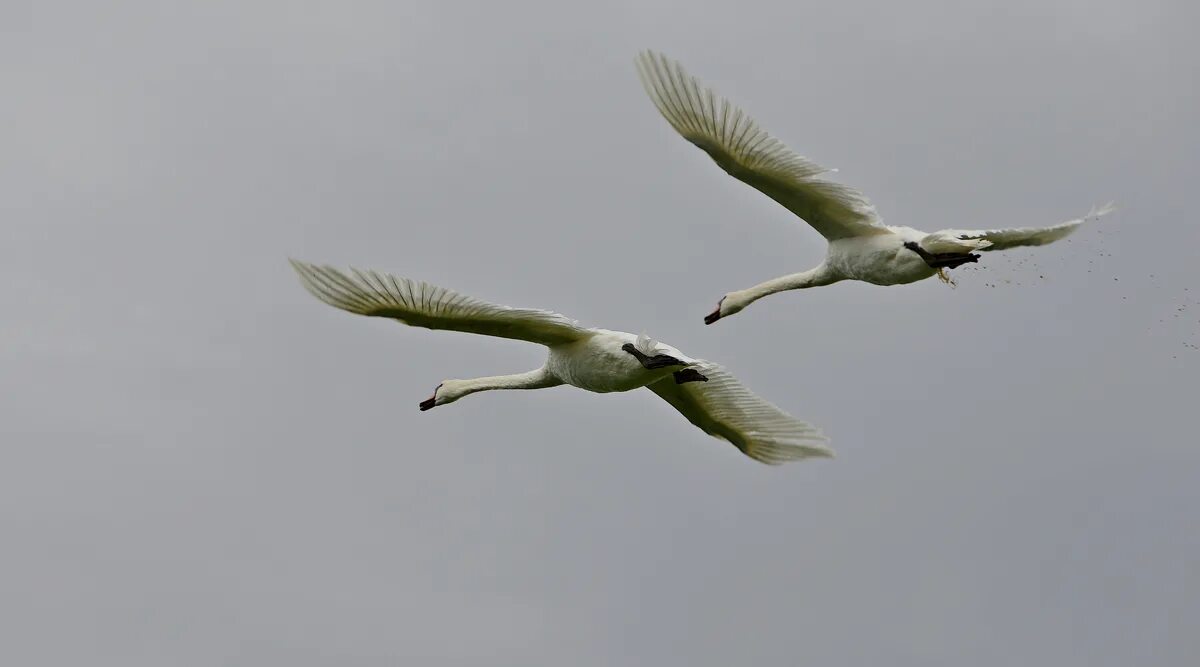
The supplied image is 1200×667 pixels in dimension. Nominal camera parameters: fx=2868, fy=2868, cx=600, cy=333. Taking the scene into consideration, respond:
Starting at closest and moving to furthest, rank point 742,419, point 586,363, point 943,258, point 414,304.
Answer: point 414,304 → point 586,363 → point 943,258 → point 742,419

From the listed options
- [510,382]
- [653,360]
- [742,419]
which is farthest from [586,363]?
[742,419]

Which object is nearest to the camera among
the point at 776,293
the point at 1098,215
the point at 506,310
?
the point at 506,310

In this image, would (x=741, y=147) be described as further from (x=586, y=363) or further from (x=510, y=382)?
(x=510, y=382)

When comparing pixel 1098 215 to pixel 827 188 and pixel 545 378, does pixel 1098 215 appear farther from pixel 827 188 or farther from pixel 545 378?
pixel 545 378

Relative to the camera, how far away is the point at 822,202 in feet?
114

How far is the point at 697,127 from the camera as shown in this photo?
110ft

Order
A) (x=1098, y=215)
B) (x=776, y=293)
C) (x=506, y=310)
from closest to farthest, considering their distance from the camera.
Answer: (x=506, y=310), (x=1098, y=215), (x=776, y=293)

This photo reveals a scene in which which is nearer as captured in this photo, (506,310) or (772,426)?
(506,310)

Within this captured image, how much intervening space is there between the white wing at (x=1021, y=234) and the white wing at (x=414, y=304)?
192 inches

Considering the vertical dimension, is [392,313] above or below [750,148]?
below

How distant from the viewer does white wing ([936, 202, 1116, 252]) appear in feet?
112

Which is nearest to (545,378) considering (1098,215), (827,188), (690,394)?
(690,394)

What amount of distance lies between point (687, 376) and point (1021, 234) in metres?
4.87

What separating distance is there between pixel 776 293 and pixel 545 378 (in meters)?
4.19
